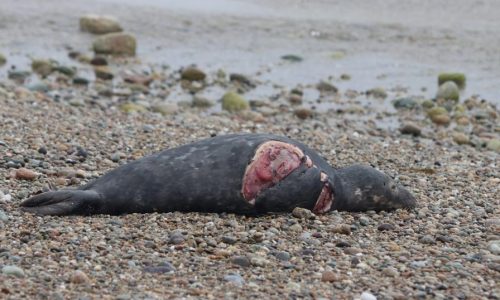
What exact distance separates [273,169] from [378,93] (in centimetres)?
696

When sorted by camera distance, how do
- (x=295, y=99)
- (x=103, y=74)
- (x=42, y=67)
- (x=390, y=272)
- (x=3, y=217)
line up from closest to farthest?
(x=390, y=272), (x=3, y=217), (x=295, y=99), (x=42, y=67), (x=103, y=74)

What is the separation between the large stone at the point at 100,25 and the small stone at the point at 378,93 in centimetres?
579

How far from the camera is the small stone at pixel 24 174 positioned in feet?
22.3

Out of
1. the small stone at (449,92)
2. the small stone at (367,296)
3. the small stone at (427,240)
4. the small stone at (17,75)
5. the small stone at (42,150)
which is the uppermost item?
the small stone at (367,296)

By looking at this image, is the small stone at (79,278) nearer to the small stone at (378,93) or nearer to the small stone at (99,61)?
the small stone at (378,93)

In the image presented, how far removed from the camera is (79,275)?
4828mm

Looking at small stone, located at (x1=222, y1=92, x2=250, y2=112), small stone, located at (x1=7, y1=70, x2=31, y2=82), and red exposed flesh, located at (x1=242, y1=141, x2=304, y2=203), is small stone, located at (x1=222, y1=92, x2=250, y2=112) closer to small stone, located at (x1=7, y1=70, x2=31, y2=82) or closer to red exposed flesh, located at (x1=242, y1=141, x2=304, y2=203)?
small stone, located at (x1=7, y1=70, x2=31, y2=82)

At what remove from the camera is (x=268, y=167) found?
20.5ft

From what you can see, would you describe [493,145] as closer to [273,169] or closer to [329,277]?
[273,169]

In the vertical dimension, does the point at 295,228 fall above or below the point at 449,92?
above

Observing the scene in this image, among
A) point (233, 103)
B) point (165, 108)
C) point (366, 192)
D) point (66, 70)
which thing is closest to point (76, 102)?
point (165, 108)

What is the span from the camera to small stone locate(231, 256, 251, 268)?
17.3 ft

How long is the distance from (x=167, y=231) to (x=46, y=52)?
31.8ft

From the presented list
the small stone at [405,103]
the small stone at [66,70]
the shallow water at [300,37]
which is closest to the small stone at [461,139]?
the small stone at [405,103]
